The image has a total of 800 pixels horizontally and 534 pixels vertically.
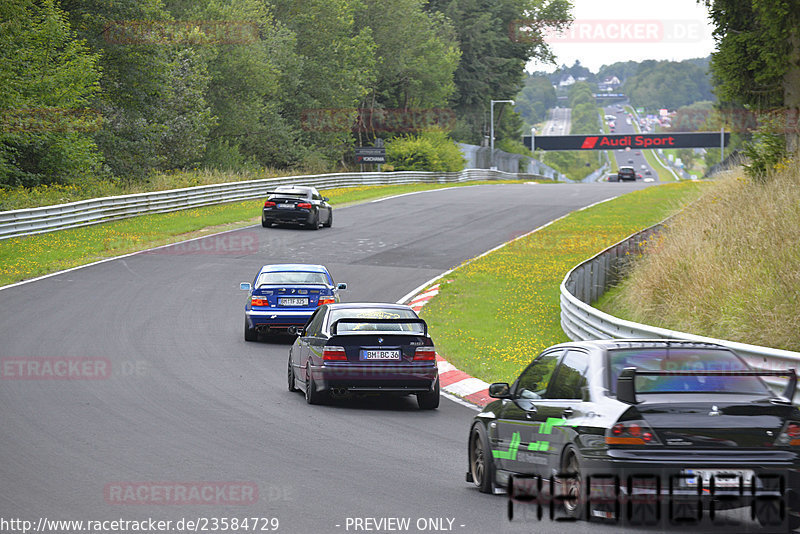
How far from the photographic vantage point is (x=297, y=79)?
71.2 metres

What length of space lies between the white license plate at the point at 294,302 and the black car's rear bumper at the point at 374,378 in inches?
232

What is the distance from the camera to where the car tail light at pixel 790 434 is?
707cm

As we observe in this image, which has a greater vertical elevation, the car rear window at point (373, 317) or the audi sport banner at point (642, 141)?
the audi sport banner at point (642, 141)

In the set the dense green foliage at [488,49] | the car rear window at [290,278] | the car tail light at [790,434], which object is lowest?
the car rear window at [290,278]

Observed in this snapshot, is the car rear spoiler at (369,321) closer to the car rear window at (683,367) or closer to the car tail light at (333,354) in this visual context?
the car tail light at (333,354)

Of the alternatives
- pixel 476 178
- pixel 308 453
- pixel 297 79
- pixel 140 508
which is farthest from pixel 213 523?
pixel 476 178

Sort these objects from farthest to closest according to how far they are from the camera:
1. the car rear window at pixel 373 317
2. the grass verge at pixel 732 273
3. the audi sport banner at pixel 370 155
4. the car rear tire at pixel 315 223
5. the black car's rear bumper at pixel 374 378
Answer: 1. the audi sport banner at pixel 370 155
2. the car rear tire at pixel 315 223
3. the grass verge at pixel 732 273
4. the car rear window at pixel 373 317
5. the black car's rear bumper at pixel 374 378

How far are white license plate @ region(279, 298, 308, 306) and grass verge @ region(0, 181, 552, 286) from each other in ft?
30.0

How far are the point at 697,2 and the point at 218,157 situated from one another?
128 ft

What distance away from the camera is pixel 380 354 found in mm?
13969

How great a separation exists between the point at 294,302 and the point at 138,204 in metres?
22.1

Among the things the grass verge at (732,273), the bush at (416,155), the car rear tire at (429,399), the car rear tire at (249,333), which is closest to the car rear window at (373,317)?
the car rear tire at (429,399)

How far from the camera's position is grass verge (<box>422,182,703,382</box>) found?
18609 mm
